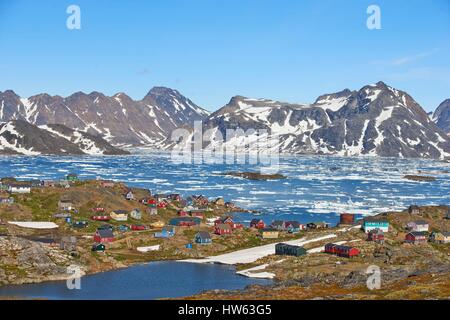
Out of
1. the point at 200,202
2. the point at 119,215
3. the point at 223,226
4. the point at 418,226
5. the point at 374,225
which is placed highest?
the point at 119,215

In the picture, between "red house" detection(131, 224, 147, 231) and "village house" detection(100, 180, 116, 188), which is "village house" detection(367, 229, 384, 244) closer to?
"red house" detection(131, 224, 147, 231)

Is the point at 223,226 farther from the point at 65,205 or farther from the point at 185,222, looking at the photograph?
the point at 65,205

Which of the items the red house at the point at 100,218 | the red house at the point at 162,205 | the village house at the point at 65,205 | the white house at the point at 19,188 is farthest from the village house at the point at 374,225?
the white house at the point at 19,188

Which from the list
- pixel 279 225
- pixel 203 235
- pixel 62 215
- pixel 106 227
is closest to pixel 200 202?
pixel 279 225

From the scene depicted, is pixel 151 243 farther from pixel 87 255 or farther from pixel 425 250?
pixel 425 250

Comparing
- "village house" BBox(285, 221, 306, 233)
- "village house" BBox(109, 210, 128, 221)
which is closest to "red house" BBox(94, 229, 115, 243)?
"village house" BBox(109, 210, 128, 221)

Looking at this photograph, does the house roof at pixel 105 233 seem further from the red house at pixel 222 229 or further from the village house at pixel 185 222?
the red house at pixel 222 229
